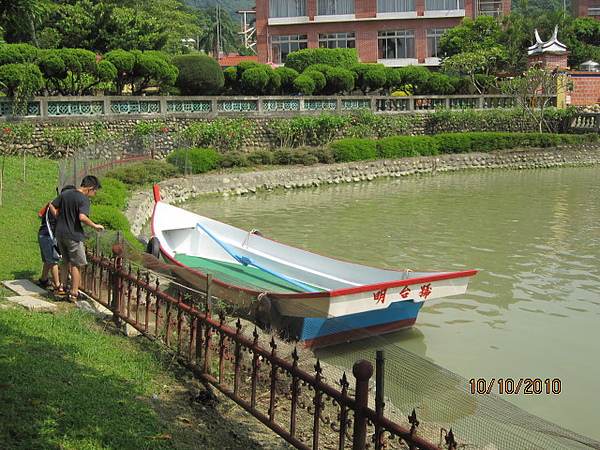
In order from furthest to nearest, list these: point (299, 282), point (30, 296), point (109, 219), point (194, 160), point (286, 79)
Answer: point (286, 79), point (194, 160), point (109, 219), point (299, 282), point (30, 296)

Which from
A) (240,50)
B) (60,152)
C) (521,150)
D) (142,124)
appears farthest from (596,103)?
(240,50)

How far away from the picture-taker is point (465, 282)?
31.6 feet

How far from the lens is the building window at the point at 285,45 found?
53.0m

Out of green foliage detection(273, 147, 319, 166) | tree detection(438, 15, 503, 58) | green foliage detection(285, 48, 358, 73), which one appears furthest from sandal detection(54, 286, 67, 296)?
tree detection(438, 15, 503, 58)

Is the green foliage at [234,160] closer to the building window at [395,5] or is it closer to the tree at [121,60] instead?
the tree at [121,60]

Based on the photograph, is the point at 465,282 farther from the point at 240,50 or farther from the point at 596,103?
the point at 240,50

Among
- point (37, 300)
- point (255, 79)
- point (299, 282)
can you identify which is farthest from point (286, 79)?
point (37, 300)

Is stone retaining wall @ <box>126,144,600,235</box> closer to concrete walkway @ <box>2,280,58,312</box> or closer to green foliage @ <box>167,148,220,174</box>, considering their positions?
green foliage @ <box>167,148,220,174</box>

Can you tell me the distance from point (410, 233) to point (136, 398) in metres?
13.1

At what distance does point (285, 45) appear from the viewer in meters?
53.5

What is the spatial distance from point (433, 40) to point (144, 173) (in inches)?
1407

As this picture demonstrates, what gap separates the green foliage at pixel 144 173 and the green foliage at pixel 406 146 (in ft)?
34.1
